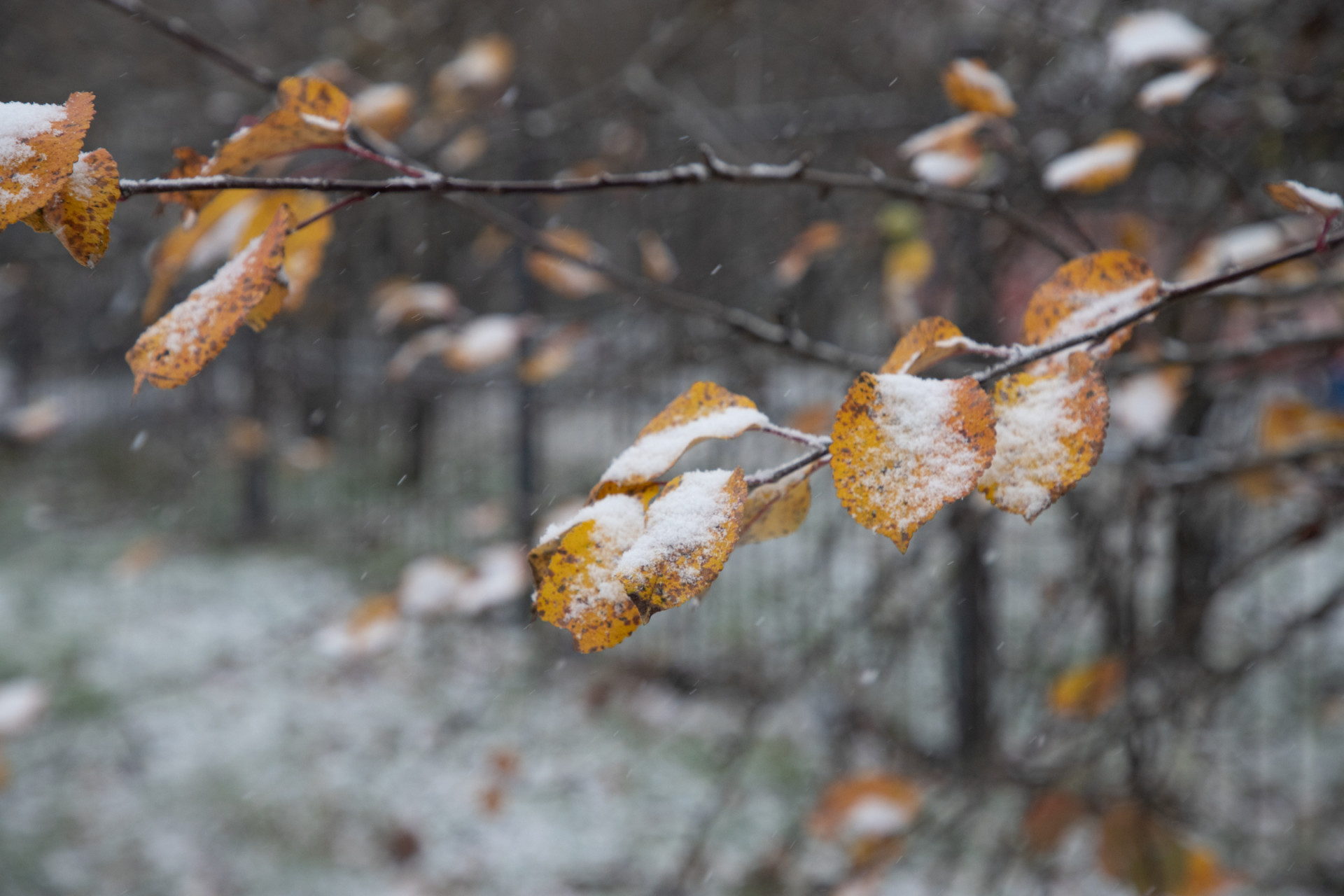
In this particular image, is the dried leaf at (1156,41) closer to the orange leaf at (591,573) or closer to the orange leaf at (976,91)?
the orange leaf at (976,91)

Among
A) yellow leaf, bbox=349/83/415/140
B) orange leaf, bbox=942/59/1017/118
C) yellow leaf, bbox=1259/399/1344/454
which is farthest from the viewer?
yellow leaf, bbox=1259/399/1344/454

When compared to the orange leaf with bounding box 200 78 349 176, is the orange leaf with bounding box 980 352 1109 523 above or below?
below

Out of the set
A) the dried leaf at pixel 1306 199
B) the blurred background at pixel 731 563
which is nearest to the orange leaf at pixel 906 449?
the dried leaf at pixel 1306 199

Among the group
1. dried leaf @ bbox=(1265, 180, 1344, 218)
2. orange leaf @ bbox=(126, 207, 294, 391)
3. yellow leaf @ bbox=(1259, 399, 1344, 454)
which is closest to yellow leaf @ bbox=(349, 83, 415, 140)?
orange leaf @ bbox=(126, 207, 294, 391)

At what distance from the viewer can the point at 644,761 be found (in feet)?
11.1

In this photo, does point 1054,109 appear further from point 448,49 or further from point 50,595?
point 50,595

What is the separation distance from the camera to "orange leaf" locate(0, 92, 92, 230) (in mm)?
484

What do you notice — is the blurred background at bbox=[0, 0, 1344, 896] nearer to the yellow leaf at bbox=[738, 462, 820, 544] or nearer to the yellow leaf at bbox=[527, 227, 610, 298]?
the yellow leaf at bbox=[527, 227, 610, 298]

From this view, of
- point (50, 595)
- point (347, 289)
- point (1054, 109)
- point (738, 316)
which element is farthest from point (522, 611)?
point (738, 316)

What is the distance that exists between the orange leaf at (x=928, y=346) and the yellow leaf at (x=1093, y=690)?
4.16 feet

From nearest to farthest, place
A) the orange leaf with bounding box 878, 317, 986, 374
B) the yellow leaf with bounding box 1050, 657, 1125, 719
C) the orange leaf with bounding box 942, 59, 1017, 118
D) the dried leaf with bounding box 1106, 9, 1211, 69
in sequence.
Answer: the orange leaf with bounding box 878, 317, 986, 374 < the orange leaf with bounding box 942, 59, 1017, 118 < the dried leaf with bounding box 1106, 9, 1211, 69 < the yellow leaf with bounding box 1050, 657, 1125, 719

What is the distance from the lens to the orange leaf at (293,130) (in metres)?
0.65

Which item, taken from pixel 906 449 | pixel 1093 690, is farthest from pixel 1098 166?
pixel 1093 690

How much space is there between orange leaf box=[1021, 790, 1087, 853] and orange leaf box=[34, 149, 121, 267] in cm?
170
